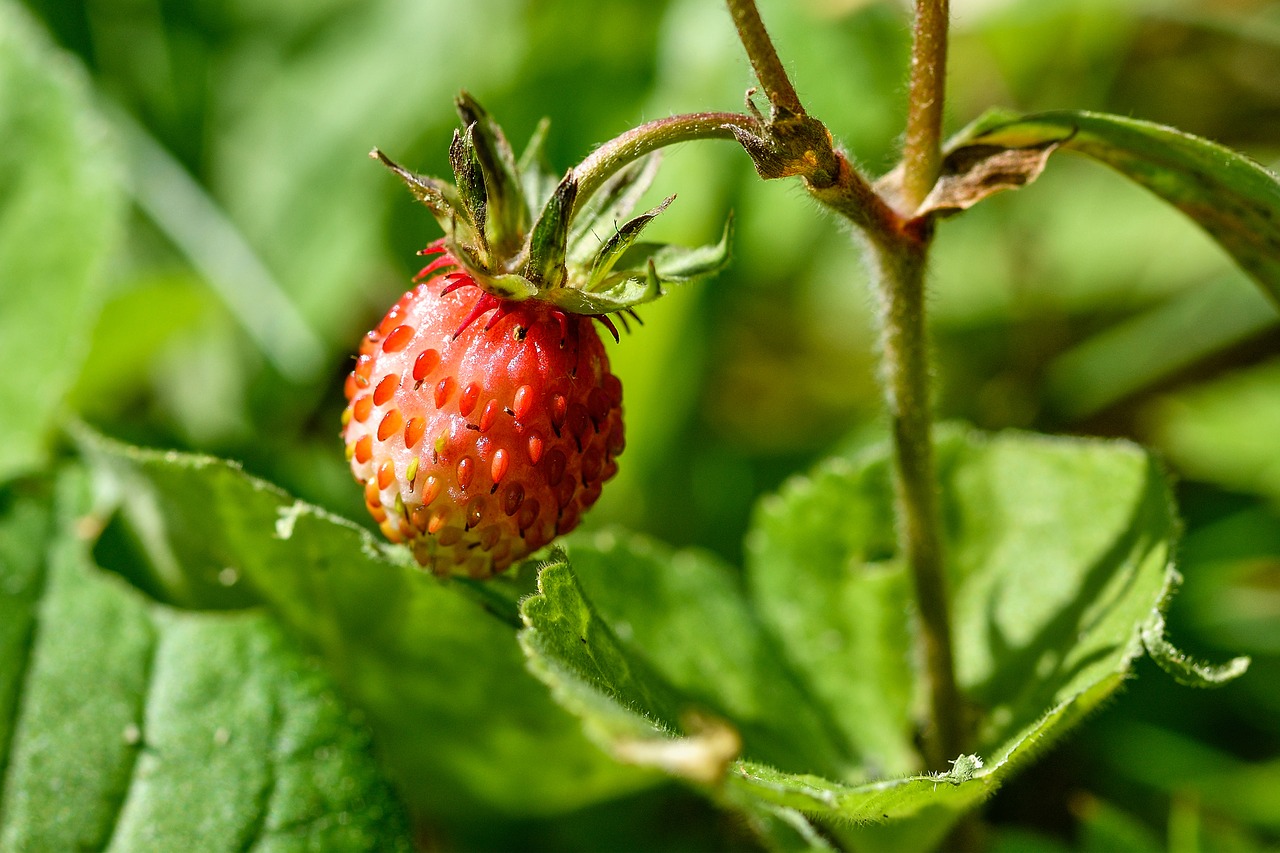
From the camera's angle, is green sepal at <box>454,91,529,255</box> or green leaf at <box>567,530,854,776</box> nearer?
green sepal at <box>454,91,529,255</box>

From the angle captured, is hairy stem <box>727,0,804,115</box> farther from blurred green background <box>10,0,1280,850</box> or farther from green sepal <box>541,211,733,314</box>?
blurred green background <box>10,0,1280,850</box>

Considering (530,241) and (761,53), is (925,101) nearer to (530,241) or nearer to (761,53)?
(761,53)

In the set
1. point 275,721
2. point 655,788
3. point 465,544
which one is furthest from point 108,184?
point 655,788

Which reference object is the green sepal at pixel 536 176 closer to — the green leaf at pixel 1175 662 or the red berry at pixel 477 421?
the red berry at pixel 477 421

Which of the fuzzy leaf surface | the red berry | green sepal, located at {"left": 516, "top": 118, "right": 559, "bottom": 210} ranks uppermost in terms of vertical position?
green sepal, located at {"left": 516, "top": 118, "right": 559, "bottom": 210}

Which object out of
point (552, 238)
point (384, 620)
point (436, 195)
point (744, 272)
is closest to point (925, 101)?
point (552, 238)

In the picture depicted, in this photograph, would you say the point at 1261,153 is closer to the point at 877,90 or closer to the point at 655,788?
the point at 877,90

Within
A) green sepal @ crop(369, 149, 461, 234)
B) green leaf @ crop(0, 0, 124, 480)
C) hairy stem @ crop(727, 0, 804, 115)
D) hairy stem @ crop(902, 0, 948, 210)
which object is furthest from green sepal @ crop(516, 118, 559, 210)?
green leaf @ crop(0, 0, 124, 480)
